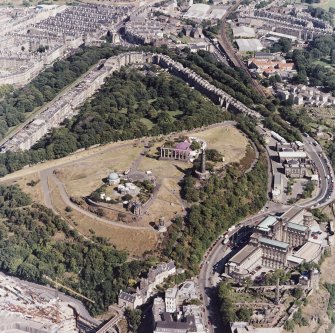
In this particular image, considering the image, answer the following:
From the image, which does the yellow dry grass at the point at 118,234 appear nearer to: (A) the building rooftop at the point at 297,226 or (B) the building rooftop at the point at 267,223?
(B) the building rooftop at the point at 267,223

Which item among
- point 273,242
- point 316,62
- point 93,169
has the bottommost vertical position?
point 316,62

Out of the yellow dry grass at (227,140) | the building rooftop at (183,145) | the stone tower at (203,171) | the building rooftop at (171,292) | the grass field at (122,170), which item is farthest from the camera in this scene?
the yellow dry grass at (227,140)

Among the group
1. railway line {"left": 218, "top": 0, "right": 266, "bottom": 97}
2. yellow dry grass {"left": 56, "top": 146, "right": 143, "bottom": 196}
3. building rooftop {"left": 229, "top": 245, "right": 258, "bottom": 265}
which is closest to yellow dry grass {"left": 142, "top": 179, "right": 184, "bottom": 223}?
yellow dry grass {"left": 56, "top": 146, "right": 143, "bottom": 196}

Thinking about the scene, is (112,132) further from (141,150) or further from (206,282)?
(206,282)

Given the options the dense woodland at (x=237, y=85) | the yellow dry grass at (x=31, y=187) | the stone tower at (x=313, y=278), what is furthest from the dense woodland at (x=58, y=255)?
the dense woodland at (x=237, y=85)

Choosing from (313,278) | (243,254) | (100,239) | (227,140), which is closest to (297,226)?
(243,254)

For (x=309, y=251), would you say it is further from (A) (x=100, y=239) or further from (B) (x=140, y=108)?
(B) (x=140, y=108)
